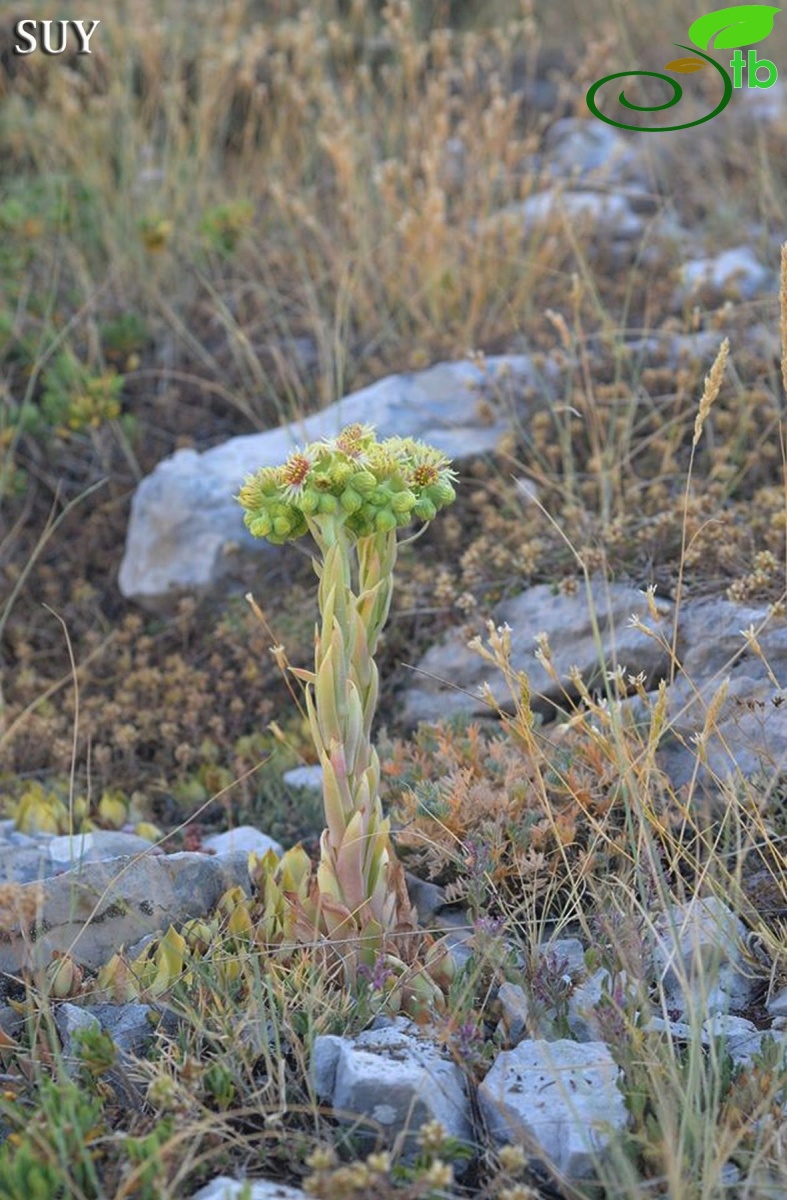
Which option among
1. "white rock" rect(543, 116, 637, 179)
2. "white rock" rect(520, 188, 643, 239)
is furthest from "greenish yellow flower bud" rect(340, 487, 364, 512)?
"white rock" rect(543, 116, 637, 179)

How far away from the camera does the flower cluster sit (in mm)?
2633

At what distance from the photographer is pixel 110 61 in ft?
21.5

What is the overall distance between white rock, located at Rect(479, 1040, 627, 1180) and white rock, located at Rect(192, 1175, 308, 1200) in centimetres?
40

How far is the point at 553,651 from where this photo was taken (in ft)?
13.0

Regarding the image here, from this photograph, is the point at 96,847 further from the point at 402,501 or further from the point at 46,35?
the point at 46,35

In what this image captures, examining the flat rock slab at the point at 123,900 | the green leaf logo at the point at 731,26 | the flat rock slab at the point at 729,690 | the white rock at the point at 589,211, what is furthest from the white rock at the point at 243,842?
the green leaf logo at the point at 731,26

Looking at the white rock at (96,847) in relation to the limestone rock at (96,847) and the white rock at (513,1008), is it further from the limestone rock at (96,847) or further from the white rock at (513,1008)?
the white rock at (513,1008)

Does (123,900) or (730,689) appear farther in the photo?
(730,689)

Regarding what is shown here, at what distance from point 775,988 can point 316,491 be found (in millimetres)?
1484

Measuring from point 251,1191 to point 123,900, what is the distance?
40.0 inches

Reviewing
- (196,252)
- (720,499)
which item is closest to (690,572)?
(720,499)

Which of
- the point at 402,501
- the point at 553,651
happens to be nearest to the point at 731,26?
the point at 553,651

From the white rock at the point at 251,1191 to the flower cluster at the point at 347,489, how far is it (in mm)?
1225

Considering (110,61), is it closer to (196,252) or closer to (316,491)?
(196,252)
